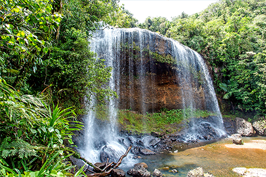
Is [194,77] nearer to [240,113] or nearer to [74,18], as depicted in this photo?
[240,113]

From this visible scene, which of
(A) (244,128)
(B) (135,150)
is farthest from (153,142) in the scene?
(A) (244,128)

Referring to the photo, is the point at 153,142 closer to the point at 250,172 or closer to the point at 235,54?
the point at 250,172

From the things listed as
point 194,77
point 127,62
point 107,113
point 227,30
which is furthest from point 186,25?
point 107,113

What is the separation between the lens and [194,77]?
13102mm

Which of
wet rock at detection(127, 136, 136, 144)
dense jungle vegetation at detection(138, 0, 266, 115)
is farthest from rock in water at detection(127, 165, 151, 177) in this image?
dense jungle vegetation at detection(138, 0, 266, 115)

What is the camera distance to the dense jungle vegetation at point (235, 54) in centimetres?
1215

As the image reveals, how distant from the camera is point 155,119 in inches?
453

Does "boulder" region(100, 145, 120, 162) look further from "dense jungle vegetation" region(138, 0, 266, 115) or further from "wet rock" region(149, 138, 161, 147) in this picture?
"dense jungle vegetation" region(138, 0, 266, 115)

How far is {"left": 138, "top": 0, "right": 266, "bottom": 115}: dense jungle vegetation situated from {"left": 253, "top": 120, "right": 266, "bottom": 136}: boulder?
100 centimetres

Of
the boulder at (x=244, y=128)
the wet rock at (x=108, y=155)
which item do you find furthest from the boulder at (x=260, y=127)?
the wet rock at (x=108, y=155)

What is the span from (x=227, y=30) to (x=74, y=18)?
14868mm

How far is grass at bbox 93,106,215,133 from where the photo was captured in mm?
9703

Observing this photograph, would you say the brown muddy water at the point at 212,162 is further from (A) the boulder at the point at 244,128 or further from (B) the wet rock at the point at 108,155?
(A) the boulder at the point at 244,128

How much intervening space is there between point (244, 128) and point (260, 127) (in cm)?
106
